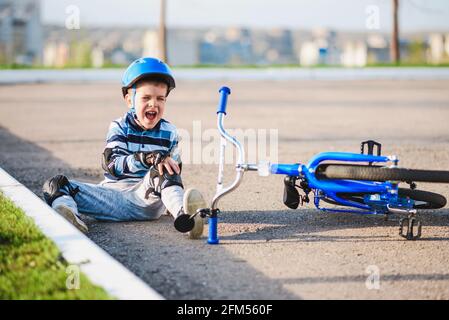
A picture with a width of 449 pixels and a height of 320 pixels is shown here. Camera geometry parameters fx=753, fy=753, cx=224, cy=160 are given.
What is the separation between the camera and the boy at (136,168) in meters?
5.00

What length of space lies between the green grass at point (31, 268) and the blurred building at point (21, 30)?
80627mm

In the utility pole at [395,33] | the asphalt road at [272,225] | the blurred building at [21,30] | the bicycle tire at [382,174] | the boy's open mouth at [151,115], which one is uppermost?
the blurred building at [21,30]

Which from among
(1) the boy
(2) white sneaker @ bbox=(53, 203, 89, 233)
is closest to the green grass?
(2) white sneaker @ bbox=(53, 203, 89, 233)

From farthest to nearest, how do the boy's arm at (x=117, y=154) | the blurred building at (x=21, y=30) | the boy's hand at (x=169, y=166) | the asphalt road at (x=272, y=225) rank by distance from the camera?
the blurred building at (x=21, y=30)
the boy's arm at (x=117, y=154)
the boy's hand at (x=169, y=166)
the asphalt road at (x=272, y=225)

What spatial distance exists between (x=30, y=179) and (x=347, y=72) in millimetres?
23337

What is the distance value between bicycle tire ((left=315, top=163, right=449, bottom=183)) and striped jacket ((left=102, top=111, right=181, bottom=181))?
46.6 inches

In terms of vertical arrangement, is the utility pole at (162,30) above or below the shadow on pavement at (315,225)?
above

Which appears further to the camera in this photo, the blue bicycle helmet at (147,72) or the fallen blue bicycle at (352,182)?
the blue bicycle helmet at (147,72)

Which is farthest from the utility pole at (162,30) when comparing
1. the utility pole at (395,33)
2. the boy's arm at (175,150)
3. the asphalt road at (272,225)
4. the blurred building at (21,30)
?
the blurred building at (21,30)

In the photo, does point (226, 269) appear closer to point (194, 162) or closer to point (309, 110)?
point (194, 162)

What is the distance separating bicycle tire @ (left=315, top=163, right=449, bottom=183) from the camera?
4.51 meters

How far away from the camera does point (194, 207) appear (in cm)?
464

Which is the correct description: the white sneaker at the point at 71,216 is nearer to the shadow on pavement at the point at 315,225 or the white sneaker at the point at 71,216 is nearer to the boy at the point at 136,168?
the boy at the point at 136,168
